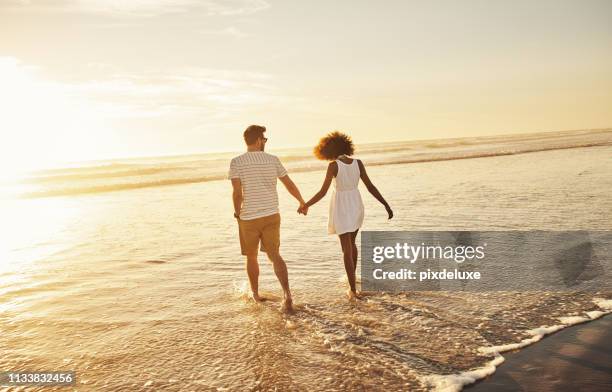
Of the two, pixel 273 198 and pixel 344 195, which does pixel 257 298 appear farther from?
pixel 344 195

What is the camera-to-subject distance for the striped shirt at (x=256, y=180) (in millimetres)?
5371

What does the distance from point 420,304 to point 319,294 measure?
1320 mm

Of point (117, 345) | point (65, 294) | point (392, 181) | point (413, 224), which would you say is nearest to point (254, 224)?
point (117, 345)

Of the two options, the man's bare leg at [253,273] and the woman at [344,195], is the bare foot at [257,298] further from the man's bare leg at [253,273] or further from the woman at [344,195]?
the woman at [344,195]

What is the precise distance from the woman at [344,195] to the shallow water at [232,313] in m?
0.63

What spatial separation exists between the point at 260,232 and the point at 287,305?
3.16 ft

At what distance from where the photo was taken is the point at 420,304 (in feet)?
18.1

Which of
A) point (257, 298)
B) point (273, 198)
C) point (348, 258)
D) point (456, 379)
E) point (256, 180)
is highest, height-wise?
point (256, 180)

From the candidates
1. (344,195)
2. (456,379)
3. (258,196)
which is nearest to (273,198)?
(258,196)

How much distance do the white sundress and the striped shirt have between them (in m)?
0.82

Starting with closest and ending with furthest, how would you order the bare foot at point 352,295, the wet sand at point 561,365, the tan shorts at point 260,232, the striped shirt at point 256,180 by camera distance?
1. the wet sand at point 561,365
2. the striped shirt at point 256,180
3. the tan shorts at point 260,232
4. the bare foot at point 352,295

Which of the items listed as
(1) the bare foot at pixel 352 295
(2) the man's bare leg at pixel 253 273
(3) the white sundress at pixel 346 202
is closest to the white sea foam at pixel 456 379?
(1) the bare foot at pixel 352 295

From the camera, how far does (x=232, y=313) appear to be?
17.7 ft

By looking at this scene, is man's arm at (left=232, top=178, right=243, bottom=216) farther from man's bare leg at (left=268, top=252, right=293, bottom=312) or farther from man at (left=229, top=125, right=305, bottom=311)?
man's bare leg at (left=268, top=252, right=293, bottom=312)
